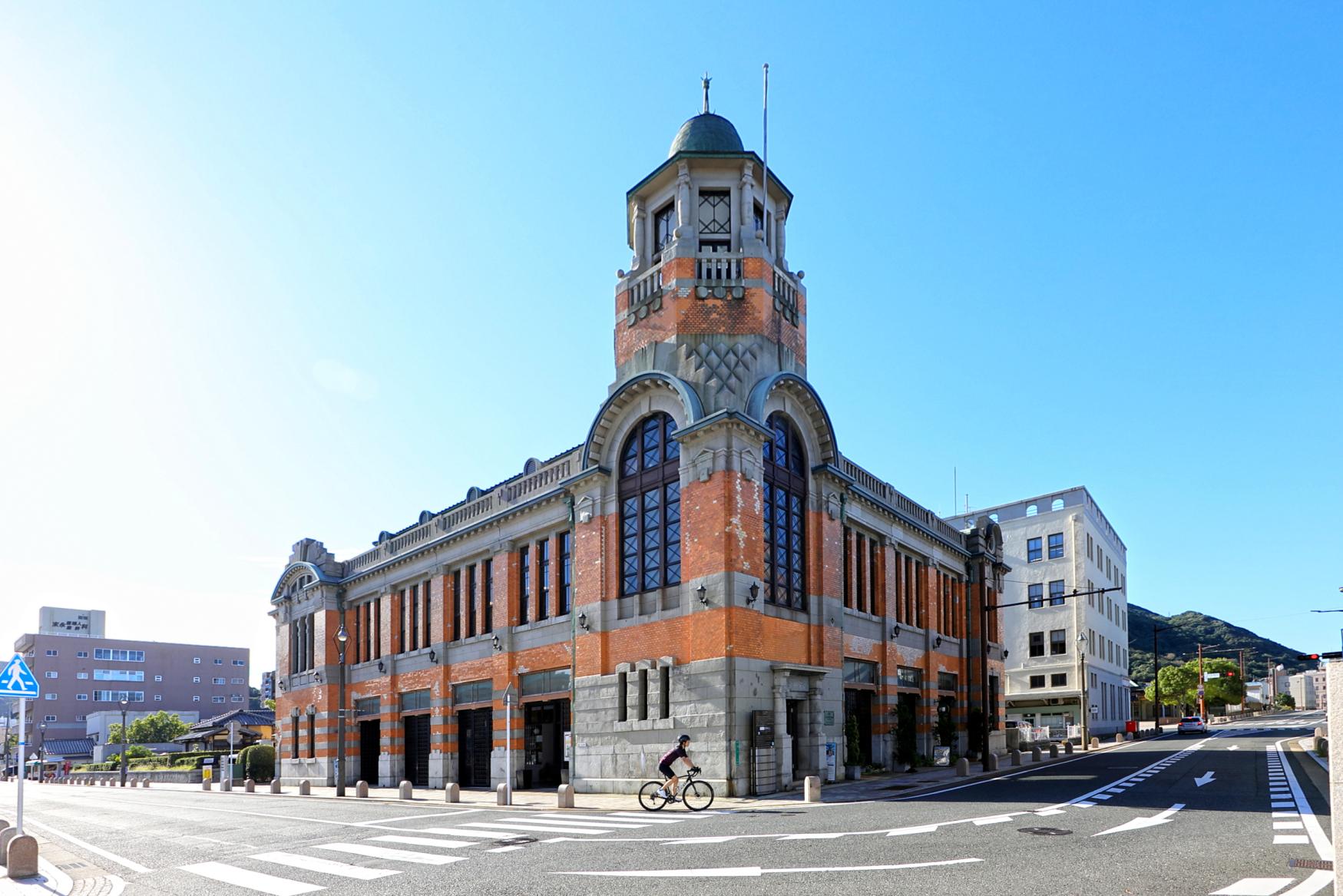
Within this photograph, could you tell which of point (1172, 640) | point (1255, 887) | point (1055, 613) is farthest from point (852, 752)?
point (1172, 640)

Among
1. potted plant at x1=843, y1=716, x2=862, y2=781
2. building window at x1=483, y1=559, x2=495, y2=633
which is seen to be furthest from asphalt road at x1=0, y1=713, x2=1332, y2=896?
building window at x1=483, y1=559, x2=495, y2=633

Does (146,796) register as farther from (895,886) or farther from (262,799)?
(895,886)

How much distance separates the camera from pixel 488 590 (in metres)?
39.2

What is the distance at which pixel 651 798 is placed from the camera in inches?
920

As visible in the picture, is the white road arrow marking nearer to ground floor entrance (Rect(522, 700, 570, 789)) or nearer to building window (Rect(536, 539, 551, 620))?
building window (Rect(536, 539, 551, 620))

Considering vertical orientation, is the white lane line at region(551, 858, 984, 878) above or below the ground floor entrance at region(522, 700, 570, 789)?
above

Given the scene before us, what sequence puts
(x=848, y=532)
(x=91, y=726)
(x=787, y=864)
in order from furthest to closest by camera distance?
(x=91, y=726) → (x=848, y=532) → (x=787, y=864)

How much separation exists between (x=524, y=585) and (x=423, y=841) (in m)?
19.8

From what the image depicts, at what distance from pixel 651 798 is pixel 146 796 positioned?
107 feet

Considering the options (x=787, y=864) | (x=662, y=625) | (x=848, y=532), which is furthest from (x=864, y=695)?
(x=787, y=864)

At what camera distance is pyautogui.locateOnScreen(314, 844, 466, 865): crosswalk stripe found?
14.9 m

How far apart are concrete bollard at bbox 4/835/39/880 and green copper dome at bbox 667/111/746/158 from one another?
1026 inches

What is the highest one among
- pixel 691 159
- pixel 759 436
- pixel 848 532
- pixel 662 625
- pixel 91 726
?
pixel 691 159

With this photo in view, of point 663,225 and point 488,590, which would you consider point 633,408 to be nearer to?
point 663,225
